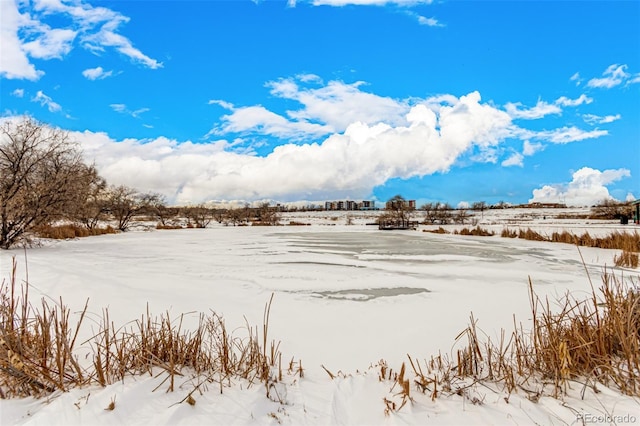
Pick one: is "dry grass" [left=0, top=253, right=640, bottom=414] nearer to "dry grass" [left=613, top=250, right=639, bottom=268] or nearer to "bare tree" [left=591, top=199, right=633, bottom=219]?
"dry grass" [left=613, top=250, right=639, bottom=268]

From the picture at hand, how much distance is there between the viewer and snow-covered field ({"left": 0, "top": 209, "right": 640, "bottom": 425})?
1.85 meters

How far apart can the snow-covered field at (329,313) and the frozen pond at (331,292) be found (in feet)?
0.07

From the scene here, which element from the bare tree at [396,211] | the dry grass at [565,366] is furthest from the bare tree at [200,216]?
the dry grass at [565,366]

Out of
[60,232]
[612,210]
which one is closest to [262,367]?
[60,232]

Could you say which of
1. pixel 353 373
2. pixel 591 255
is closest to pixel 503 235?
pixel 591 255

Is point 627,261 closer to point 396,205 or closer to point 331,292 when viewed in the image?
point 331,292

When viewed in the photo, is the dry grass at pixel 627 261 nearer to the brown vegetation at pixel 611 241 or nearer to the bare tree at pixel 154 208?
the brown vegetation at pixel 611 241

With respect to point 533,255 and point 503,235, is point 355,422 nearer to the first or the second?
point 533,255


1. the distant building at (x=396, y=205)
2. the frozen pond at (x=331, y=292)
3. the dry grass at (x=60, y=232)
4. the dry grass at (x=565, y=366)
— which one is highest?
the distant building at (x=396, y=205)

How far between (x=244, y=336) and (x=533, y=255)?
32.5 feet

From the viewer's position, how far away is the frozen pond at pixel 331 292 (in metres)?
3.40

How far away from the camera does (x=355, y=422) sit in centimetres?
187

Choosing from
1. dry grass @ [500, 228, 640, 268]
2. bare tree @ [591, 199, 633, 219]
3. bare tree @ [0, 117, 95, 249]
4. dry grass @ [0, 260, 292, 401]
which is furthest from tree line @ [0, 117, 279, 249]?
bare tree @ [591, 199, 633, 219]

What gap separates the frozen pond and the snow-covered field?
22mm
